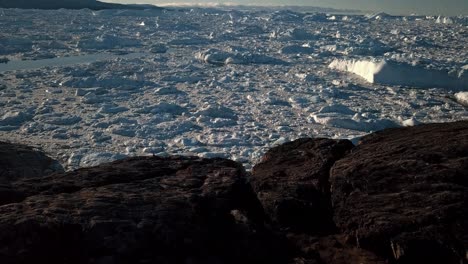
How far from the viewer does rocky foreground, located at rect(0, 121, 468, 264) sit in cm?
201

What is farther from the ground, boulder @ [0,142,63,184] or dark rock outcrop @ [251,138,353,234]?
dark rock outcrop @ [251,138,353,234]

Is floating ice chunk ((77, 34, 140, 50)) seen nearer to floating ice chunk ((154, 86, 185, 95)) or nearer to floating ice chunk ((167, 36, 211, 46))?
floating ice chunk ((167, 36, 211, 46))

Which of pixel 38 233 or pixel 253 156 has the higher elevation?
pixel 38 233

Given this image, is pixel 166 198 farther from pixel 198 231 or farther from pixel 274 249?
pixel 274 249

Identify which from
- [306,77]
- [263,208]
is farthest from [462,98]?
[263,208]

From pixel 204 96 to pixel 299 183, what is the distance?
6.88 metres

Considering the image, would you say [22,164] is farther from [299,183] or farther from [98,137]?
[299,183]

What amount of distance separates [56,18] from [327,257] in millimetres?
27650

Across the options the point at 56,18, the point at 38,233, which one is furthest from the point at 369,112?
the point at 56,18

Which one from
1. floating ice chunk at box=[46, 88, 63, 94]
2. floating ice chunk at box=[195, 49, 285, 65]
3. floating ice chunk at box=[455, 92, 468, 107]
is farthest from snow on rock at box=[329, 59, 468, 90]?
floating ice chunk at box=[46, 88, 63, 94]

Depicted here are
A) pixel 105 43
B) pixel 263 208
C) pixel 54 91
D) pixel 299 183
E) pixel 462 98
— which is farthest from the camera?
pixel 105 43

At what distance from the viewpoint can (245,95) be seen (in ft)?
32.1

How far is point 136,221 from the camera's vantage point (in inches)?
83.4

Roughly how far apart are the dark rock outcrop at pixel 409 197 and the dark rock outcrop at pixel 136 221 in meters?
0.52
